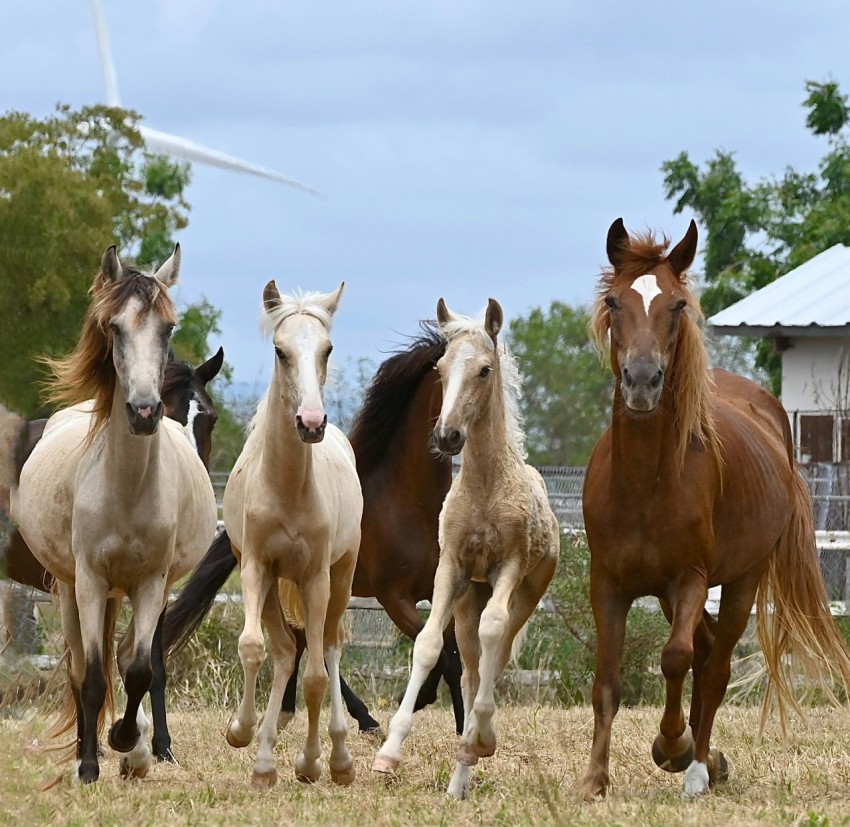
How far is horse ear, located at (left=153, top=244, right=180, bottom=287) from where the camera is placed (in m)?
7.09

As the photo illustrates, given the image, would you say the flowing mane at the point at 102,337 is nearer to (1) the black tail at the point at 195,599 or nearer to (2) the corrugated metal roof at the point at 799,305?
(1) the black tail at the point at 195,599

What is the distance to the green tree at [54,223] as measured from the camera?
18906 mm

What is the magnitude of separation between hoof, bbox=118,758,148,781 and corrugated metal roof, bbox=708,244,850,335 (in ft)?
42.5

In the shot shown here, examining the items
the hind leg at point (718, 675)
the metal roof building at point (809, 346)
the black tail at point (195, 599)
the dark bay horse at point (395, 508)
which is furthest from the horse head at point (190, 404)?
the metal roof building at point (809, 346)

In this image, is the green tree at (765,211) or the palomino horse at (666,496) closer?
the palomino horse at (666,496)

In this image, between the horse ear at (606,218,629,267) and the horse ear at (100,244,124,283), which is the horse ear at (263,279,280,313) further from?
the horse ear at (606,218,629,267)

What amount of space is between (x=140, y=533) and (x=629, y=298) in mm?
2359

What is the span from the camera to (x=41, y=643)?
456 inches

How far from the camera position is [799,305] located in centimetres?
2023

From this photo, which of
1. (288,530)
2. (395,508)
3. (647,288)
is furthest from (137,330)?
(395,508)

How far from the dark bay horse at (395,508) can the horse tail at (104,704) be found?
1.25 meters

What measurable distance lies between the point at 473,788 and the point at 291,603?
6.56 ft

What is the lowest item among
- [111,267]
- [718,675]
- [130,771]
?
[130,771]

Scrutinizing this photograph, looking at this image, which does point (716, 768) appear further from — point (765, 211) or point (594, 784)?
point (765, 211)
